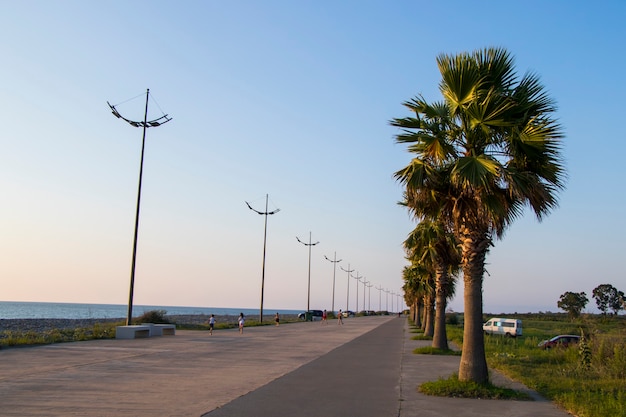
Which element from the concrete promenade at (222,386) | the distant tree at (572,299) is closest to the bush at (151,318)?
the concrete promenade at (222,386)

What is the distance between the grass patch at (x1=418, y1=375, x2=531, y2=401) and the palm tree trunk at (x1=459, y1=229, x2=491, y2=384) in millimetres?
246

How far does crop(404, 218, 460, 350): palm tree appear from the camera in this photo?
23.4m

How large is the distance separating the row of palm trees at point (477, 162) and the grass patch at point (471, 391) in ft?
0.99

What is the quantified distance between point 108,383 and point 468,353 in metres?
8.07

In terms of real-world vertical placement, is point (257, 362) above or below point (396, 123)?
below

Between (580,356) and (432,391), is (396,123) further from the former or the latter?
(580,356)

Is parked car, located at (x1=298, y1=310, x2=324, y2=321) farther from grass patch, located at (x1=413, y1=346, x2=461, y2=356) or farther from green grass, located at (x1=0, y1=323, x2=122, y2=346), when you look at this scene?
grass patch, located at (x1=413, y1=346, x2=461, y2=356)

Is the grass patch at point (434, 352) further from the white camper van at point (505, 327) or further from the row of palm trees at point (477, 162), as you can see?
the white camper van at point (505, 327)

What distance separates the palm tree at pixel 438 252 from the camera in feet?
76.7

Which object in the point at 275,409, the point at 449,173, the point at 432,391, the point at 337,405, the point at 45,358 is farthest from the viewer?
the point at 45,358

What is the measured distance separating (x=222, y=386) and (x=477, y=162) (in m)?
7.57

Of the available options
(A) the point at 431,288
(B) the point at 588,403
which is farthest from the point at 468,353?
(A) the point at 431,288

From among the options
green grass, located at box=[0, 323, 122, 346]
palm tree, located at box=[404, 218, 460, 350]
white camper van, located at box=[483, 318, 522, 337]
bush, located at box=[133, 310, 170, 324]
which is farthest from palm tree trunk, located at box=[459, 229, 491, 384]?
white camper van, located at box=[483, 318, 522, 337]

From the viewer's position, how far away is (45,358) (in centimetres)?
1836
